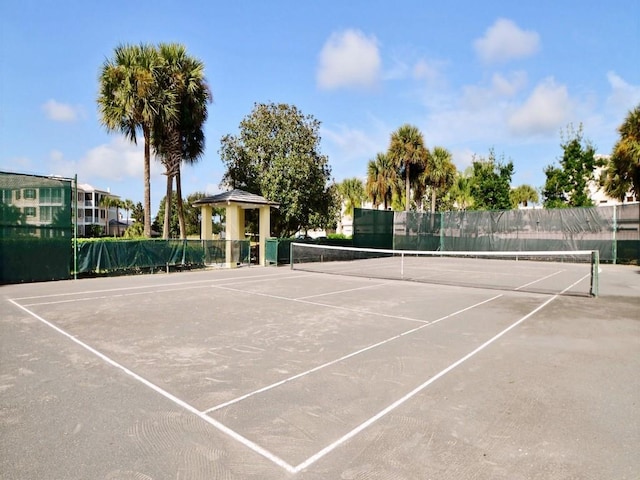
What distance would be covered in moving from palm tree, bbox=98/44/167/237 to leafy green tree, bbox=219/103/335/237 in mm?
8307

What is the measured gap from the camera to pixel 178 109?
2123 cm

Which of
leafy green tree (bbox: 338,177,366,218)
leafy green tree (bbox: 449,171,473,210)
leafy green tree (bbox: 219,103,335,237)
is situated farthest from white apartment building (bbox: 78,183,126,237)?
leafy green tree (bbox: 449,171,473,210)

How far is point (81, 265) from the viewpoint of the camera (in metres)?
16.1

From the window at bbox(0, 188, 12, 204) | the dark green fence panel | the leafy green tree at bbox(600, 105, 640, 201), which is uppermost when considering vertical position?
the leafy green tree at bbox(600, 105, 640, 201)

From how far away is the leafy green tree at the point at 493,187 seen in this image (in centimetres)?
3675

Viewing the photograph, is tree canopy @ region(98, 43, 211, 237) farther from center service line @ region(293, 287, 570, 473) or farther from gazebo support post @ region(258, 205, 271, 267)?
center service line @ region(293, 287, 570, 473)

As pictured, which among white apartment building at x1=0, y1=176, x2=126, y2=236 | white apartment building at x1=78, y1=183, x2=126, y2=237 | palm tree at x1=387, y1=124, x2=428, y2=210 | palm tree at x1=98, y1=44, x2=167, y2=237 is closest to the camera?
white apartment building at x1=0, y1=176, x2=126, y2=236

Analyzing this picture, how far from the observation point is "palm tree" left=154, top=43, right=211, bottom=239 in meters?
20.8

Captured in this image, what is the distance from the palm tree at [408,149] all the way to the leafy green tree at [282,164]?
676 centimetres

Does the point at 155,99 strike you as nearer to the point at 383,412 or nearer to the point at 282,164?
the point at 282,164

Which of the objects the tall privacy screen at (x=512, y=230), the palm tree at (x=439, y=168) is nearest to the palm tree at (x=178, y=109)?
the tall privacy screen at (x=512, y=230)

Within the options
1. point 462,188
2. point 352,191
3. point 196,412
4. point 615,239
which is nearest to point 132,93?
point 196,412

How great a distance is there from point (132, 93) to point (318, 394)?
64.7 feet

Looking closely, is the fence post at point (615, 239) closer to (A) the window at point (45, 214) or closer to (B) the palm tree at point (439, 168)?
(B) the palm tree at point (439, 168)
